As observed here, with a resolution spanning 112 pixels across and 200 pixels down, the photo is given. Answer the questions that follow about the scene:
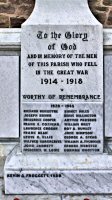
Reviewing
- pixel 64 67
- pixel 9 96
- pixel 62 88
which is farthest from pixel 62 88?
pixel 9 96

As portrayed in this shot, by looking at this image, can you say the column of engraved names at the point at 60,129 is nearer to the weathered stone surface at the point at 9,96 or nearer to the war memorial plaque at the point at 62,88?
the war memorial plaque at the point at 62,88

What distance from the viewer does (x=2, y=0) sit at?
485 centimetres

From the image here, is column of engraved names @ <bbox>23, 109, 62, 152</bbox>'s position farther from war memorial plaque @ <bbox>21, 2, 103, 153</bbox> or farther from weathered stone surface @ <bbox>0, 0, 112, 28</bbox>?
weathered stone surface @ <bbox>0, 0, 112, 28</bbox>

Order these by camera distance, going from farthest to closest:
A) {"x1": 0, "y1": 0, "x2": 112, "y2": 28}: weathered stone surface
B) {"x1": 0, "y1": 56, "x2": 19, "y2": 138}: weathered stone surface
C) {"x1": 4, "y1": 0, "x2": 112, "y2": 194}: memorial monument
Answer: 1. {"x1": 0, "y1": 0, "x2": 112, "y2": 28}: weathered stone surface
2. {"x1": 0, "y1": 56, "x2": 19, "y2": 138}: weathered stone surface
3. {"x1": 4, "y1": 0, "x2": 112, "y2": 194}: memorial monument

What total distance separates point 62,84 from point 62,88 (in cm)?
4

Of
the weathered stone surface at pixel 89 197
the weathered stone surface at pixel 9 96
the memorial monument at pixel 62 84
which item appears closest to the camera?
the weathered stone surface at pixel 89 197

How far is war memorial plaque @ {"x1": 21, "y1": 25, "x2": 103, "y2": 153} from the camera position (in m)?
3.98

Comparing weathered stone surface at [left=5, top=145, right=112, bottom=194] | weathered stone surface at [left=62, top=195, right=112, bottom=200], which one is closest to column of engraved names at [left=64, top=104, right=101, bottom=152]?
weathered stone surface at [left=5, top=145, right=112, bottom=194]

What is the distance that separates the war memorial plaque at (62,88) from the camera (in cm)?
398

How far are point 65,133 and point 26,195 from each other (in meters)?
0.75

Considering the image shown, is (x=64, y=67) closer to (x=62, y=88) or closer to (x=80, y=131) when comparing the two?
(x=62, y=88)

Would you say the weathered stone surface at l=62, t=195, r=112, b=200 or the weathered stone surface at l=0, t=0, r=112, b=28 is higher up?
the weathered stone surface at l=0, t=0, r=112, b=28

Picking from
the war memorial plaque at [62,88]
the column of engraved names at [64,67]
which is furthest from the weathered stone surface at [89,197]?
the column of engraved names at [64,67]

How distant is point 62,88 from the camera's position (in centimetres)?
403
